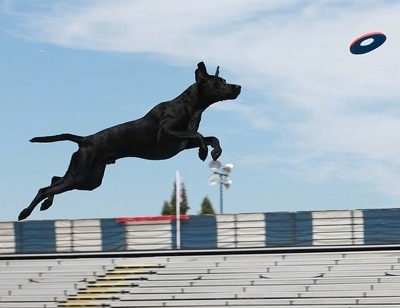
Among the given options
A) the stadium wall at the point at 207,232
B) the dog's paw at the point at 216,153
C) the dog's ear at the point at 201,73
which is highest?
the dog's ear at the point at 201,73

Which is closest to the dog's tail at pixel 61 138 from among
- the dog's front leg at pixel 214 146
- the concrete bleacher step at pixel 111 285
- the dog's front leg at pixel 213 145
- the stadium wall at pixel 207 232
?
the dog's front leg at pixel 213 145

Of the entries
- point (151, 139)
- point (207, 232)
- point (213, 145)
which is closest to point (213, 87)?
point (213, 145)

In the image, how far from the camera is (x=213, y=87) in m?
17.6

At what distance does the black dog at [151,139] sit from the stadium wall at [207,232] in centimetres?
649

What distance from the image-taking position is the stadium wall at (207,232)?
23.8m

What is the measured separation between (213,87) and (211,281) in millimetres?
6232

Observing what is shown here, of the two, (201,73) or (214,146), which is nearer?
(214,146)

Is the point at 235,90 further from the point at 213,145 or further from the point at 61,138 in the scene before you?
the point at 61,138

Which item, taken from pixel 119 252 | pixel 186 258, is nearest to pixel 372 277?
pixel 186 258

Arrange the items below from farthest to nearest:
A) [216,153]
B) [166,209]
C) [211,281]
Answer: [166,209]
[211,281]
[216,153]

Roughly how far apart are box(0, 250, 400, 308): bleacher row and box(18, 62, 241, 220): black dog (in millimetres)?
4111

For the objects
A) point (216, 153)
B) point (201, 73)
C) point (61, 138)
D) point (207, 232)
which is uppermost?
point (201, 73)

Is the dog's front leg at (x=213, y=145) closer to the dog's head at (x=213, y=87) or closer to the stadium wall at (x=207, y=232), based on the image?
the dog's head at (x=213, y=87)

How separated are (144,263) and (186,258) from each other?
2.88ft
